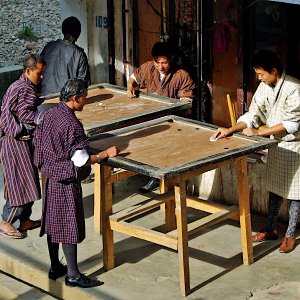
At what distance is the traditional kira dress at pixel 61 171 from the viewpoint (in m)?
6.72

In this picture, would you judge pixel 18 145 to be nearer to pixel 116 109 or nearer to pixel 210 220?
pixel 116 109

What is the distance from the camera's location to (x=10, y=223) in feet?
27.1

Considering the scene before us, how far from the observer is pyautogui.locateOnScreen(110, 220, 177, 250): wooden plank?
6969 millimetres

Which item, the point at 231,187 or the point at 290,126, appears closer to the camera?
the point at 290,126

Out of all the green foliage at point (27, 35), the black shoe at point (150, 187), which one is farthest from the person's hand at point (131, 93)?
the green foliage at point (27, 35)

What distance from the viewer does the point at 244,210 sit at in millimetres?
7344

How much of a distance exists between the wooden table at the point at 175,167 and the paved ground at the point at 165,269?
17 centimetres

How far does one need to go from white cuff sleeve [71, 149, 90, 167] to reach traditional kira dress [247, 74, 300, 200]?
1.72 meters

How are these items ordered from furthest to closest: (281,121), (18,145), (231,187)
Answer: (231,187) < (18,145) < (281,121)

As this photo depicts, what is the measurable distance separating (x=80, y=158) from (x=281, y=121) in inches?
72.9

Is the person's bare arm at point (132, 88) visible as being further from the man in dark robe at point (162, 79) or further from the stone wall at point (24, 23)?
the stone wall at point (24, 23)

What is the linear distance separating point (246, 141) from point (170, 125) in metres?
0.92

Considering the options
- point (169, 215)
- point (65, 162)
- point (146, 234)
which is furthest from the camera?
point (169, 215)

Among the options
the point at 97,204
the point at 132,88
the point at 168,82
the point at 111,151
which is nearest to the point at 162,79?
the point at 168,82
